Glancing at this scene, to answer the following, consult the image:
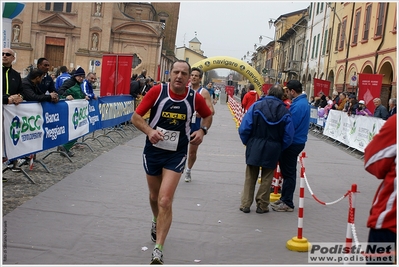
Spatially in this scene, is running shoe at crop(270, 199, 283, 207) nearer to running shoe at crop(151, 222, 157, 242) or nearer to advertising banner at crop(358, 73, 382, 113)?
running shoe at crop(151, 222, 157, 242)

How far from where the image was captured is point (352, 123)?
716 inches

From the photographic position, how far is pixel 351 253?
17.3 ft

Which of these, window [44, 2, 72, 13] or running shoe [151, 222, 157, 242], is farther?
window [44, 2, 72, 13]

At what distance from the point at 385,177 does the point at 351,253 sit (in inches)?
76.8

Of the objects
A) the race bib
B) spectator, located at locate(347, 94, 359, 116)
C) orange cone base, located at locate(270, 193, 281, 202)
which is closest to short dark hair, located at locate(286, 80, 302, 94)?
orange cone base, located at locate(270, 193, 281, 202)

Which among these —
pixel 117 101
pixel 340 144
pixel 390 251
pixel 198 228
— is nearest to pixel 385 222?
pixel 390 251

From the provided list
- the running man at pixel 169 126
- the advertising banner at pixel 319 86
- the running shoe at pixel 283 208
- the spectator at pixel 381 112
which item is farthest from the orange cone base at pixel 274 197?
the advertising banner at pixel 319 86

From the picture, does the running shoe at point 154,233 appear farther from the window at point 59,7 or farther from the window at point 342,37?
the window at point 59,7

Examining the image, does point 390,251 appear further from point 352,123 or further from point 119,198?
point 352,123

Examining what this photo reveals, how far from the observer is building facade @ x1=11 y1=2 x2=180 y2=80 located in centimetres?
6262

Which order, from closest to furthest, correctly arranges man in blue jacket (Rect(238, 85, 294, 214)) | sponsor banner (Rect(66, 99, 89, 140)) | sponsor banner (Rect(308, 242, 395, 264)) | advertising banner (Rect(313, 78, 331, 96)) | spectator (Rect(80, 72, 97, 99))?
1. sponsor banner (Rect(308, 242, 395, 264))
2. man in blue jacket (Rect(238, 85, 294, 214))
3. sponsor banner (Rect(66, 99, 89, 140))
4. spectator (Rect(80, 72, 97, 99))
5. advertising banner (Rect(313, 78, 331, 96))

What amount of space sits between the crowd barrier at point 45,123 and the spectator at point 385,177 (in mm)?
5737

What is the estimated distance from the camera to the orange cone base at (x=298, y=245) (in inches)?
230

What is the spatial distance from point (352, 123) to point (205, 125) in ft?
44.0
